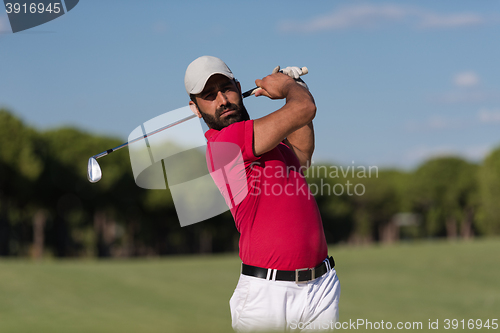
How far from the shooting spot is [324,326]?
388 centimetres

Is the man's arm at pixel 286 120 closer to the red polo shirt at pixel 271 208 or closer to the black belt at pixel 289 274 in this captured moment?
the red polo shirt at pixel 271 208

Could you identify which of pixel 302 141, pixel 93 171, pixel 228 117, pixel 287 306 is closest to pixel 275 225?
pixel 287 306

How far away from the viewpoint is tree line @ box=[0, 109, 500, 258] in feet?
145

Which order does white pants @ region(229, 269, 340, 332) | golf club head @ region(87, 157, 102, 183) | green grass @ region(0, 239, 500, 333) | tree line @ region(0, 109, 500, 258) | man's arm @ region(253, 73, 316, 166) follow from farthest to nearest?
tree line @ region(0, 109, 500, 258)
green grass @ region(0, 239, 500, 333)
golf club head @ region(87, 157, 102, 183)
white pants @ region(229, 269, 340, 332)
man's arm @ region(253, 73, 316, 166)

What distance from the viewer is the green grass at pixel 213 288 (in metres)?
19.0

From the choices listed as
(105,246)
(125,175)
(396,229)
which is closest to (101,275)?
(125,175)

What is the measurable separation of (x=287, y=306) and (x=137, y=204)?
51037 mm

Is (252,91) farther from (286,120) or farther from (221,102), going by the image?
(286,120)

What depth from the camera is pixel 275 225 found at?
3.88 meters

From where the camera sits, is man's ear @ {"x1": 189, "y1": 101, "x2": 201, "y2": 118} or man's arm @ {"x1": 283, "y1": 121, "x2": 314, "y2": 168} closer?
man's ear @ {"x1": 189, "y1": 101, "x2": 201, "y2": 118}

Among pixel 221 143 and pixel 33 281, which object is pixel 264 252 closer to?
pixel 221 143

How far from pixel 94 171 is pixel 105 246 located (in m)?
52.5

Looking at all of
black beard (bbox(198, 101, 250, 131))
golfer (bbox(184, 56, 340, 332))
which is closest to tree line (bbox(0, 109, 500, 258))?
black beard (bbox(198, 101, 250, 131))

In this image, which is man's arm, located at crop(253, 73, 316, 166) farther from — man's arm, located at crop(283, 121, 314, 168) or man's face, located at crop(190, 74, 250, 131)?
man's arm, located at crop(283, 121, 314, 168)
